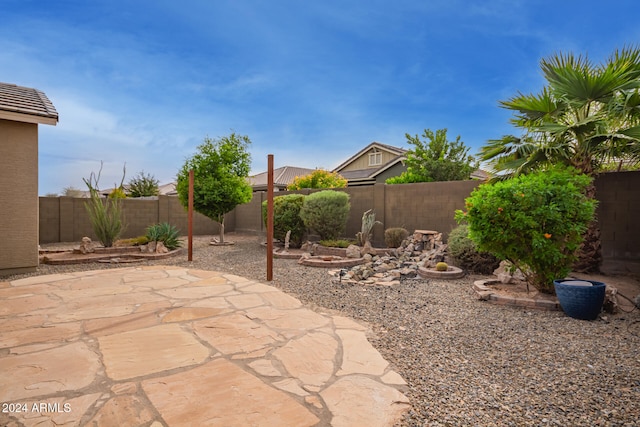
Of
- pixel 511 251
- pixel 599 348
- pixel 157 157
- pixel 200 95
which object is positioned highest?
pixel 200 95

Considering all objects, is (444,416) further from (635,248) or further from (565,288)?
(635,248)

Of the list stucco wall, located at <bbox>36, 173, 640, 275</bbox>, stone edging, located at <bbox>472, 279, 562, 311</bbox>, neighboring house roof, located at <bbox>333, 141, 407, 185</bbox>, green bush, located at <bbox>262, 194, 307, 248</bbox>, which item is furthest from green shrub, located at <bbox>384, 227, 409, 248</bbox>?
neighboring house roof, located at <bbox>333, 141, 407, 185</bbox>

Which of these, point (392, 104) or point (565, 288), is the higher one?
point (392, 104)

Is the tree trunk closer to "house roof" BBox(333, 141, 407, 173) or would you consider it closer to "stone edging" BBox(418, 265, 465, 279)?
"stone edging" BBox(418, 265, 465, 279)

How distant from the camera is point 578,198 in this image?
444 cm

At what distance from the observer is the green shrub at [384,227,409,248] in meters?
8.63

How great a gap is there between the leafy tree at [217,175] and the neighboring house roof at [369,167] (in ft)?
41.9

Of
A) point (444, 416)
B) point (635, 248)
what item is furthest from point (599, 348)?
point (635, 248)

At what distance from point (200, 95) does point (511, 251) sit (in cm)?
1104

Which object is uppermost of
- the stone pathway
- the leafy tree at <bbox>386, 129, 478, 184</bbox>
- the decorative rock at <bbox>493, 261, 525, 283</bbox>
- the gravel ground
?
the leafy tree at <bbox>386, 129, 478, 184</bbox>

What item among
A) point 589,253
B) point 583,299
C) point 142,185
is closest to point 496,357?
point 583,299

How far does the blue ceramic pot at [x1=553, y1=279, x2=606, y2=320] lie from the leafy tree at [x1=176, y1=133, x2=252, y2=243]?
923 cm

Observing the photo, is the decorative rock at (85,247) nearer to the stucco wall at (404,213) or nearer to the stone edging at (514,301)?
the stucco wall at (404,213)

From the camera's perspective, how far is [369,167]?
26.2 m
